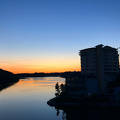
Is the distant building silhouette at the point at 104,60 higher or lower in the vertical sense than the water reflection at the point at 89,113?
higher

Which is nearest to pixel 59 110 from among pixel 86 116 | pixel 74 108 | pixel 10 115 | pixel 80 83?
pixel 74 108

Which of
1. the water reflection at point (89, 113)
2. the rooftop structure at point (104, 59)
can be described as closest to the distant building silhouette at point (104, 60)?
the rooftop structure at point (104, 59)

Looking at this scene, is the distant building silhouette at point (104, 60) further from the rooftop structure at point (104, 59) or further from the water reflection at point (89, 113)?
the water reflection at point (89, 113)

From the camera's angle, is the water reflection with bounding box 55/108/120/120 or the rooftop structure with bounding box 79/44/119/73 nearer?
the water reflection with bounding box 55/108/120/120

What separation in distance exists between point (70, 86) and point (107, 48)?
43248 millimetres

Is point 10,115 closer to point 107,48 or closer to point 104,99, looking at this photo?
point 104,99

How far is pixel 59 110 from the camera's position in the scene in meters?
41.6

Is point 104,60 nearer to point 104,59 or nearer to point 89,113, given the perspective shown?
point 104,59

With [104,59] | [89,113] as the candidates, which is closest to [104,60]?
[104,59]

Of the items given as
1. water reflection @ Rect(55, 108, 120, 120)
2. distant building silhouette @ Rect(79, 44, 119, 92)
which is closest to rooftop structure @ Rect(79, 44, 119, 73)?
distant building silhouette @ Rect(79, 44, 119, 92)

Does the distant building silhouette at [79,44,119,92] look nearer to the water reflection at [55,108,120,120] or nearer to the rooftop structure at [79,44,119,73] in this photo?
the rooftop structure at [79,44,119,73]

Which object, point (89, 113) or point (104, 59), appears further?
point (104, 59)

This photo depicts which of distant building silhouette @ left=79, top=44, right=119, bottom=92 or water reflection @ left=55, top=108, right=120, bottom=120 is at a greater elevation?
distant building silhouette @ left=79, top=44, right=119, bottom=92

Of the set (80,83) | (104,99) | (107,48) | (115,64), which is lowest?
(104,99)
